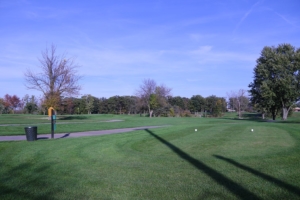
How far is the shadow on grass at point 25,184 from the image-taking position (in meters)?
5.66

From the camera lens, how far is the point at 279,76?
4606 centimetres

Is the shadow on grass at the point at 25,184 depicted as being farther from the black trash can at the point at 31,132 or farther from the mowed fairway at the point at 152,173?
the black trash can at the point at 31,132

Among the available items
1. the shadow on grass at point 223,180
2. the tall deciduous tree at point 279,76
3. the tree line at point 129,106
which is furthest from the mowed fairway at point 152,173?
the tree line at point 129,106

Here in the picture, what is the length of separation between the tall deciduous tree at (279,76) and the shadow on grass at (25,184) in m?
43.4

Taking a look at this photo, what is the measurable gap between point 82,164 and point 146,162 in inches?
79.3

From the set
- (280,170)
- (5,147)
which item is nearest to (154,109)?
(5,147)

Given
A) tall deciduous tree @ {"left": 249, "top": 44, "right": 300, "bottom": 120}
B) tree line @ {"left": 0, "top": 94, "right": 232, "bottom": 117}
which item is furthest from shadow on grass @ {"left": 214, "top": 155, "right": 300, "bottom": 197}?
tree line @ {"left": 0, "top": 94, "right": 232, "bottom": 117}

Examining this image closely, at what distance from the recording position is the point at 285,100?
1868 inches

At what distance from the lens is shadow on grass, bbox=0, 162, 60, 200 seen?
18.6ft

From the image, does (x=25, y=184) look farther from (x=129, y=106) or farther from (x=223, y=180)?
(x=129, y=106)

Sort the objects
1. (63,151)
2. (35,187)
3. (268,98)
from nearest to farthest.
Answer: (35,187), (63,151), (268,98)

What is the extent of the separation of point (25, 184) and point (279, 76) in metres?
46.8

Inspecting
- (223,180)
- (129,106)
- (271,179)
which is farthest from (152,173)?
(129,106)

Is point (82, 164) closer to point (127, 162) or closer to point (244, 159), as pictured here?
point (127, 162)
